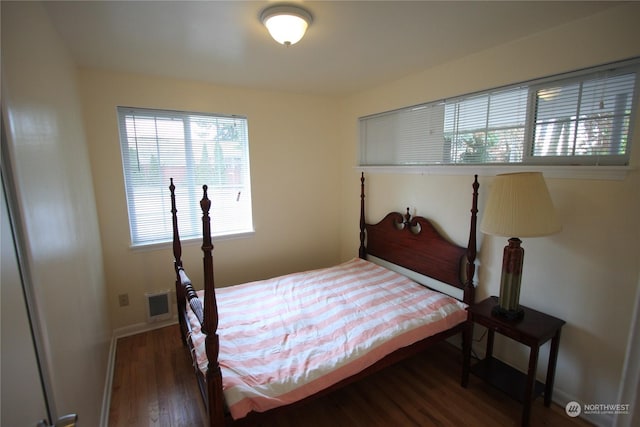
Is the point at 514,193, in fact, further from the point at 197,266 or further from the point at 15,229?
the point at 197,266

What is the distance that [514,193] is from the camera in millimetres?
1679

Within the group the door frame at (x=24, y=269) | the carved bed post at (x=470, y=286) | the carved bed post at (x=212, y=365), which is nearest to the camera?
the door frame at (x=24, y=269)

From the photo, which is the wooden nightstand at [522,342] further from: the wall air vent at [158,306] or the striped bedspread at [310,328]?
the wall air vent at [158,306]

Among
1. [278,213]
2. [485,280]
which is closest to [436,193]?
[485,280]

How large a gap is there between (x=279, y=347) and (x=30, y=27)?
197 cm

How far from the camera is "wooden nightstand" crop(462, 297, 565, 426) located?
168 centimetres

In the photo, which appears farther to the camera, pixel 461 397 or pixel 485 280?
pixel 485 280

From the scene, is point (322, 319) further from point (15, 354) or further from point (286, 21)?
point (286, 21)

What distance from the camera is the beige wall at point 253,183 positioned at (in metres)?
2.52

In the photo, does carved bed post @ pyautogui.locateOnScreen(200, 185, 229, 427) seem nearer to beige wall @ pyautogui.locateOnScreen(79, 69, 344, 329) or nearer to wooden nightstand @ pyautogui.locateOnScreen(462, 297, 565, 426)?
wooden nightstand @ pyautogui.locateOnScreen(462, 297, 565, 426)

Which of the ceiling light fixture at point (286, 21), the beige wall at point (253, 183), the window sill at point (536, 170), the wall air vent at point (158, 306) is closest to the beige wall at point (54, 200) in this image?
the beige wall at point (253, 183)

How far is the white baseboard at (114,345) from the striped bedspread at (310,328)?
0.70m

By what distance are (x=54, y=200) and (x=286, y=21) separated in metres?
1.44

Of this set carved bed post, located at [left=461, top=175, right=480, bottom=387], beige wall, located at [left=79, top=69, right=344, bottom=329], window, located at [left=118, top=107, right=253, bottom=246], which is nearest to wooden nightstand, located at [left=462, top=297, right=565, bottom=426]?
carved bed post, located at [left=461, top=175, right=480, bottom=387]
